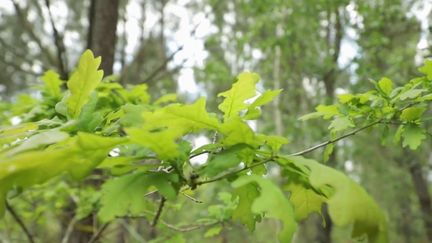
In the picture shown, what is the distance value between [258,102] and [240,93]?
5 centimetres

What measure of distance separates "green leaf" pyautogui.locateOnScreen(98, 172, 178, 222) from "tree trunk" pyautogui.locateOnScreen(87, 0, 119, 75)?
1.94 meters

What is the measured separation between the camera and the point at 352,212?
575 mm

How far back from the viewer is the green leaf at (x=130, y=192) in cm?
65

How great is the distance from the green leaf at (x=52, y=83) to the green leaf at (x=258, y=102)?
88 centimetres

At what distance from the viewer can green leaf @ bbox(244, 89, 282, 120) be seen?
2.64ft

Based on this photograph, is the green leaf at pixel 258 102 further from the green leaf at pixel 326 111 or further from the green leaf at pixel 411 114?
the green leaf at pixel 411 114

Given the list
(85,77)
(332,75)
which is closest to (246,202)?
(85,77)

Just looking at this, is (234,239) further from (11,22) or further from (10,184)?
(10,184)

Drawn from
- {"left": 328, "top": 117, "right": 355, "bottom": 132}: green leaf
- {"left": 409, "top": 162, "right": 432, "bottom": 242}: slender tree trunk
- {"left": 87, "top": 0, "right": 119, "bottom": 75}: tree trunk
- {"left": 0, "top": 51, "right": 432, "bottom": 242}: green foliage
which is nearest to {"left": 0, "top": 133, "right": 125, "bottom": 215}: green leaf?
{"left": 0, "top": 51, "right": 432, "bottom": 242}: green foliage

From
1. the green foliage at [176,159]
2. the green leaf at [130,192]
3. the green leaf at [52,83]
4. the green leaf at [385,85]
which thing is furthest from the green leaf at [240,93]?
the green leaf at [52,83]

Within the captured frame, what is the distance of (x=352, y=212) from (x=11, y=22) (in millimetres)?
10973

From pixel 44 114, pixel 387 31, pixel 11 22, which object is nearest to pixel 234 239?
pixel 387 31

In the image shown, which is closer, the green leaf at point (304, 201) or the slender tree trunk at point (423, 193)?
the green leaf at point (304, 201)

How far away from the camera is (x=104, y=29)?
2574mm
